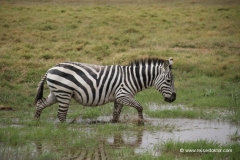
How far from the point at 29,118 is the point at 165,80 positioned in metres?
2.91

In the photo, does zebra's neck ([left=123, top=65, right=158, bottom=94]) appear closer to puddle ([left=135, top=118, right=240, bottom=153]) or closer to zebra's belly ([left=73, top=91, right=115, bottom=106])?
zebra's belly ([left=73, top=91, right=115, bottom=106])

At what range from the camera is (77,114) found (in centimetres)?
966

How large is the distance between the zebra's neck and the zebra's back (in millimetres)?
176

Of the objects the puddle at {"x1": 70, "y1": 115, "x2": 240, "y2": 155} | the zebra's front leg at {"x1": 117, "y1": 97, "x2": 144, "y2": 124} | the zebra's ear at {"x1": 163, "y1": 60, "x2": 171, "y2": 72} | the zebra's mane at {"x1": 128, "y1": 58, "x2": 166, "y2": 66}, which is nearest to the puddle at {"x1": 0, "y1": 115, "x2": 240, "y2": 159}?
the puddle at {"x1": 70, "y1": 115, "x2": 240, "y2": 155}

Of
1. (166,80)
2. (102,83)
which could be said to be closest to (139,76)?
(166,80)

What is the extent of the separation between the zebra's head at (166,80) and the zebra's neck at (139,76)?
0.13m

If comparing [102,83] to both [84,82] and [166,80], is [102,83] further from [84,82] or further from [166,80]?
[166,80]

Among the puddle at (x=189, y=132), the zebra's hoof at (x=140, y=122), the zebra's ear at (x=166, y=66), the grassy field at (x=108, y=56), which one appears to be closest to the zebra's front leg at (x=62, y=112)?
the grassy field at (x=108, y=56)

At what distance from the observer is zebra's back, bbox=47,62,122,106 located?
28.9 feet

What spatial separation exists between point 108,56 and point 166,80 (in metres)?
7.47

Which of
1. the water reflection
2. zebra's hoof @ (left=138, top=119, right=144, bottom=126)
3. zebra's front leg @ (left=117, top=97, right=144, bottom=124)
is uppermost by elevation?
zebra's front leg @ (left=117, top=97, right=144, bottom=124)

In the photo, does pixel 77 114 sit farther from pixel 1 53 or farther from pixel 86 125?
pixel 1 53

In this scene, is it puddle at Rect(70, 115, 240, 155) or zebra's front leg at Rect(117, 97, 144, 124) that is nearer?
puddle at Rect(70, 115, 240, 155)

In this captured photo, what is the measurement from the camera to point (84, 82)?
9000 millimetres
